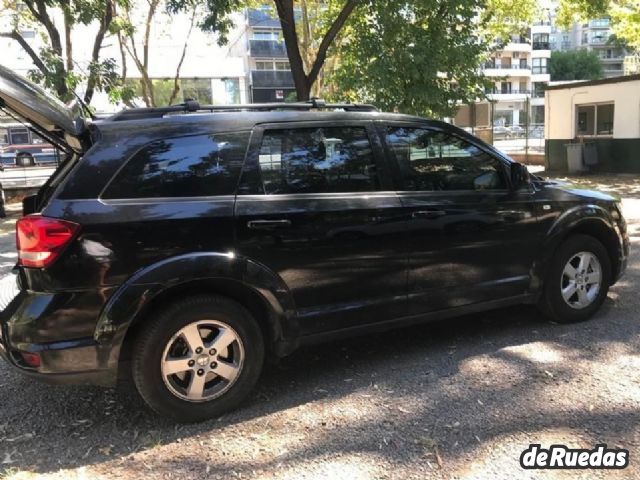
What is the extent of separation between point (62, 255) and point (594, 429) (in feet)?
9.62

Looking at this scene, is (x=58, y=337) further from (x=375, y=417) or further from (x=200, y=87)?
(x=200, y=87)

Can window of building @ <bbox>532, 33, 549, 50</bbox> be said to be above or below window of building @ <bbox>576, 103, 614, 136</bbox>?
above

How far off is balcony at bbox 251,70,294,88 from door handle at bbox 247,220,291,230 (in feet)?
175

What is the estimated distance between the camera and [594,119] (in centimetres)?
1823

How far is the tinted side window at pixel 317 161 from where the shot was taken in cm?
377

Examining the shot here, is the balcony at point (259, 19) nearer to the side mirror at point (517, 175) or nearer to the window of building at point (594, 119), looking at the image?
the window of building at point (594, 119)

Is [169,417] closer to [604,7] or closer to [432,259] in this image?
[432,259]

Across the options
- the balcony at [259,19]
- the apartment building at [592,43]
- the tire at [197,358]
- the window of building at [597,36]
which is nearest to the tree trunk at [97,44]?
the tire at [197,358]

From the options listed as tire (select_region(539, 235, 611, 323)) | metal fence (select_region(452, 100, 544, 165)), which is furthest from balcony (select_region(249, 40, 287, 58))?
tire (select_region(539, 235, 611, 323))

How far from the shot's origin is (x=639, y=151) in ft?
55.0

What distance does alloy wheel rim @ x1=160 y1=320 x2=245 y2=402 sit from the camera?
134 inches

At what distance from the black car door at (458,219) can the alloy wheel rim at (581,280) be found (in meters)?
0.44

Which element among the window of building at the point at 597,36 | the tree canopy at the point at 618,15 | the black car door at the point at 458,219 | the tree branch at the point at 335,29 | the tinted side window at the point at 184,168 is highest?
the window of building at the point at 597,36

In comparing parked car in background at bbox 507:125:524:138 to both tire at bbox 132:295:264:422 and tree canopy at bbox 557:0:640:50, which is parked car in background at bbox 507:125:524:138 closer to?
tree canopy at bbox 557:0:640:50
